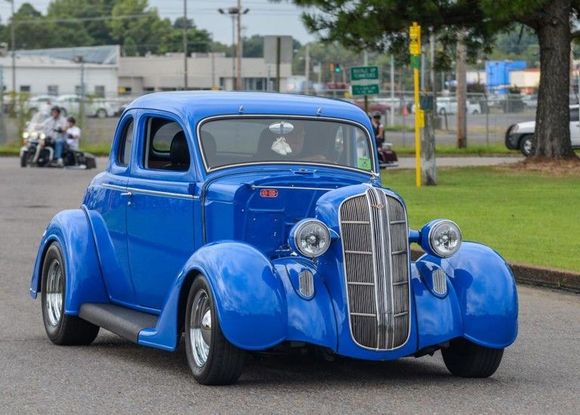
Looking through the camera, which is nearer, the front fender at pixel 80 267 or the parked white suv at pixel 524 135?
the front fender at pixel 80 267

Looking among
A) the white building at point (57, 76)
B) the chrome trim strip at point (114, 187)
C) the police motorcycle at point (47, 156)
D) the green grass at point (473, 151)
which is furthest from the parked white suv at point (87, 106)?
the chrome trim strip at point (114, 187)

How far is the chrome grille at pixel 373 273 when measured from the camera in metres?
8.09

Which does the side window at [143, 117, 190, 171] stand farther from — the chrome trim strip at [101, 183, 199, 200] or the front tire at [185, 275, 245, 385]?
the front tire at [185, 275, 245, 385]

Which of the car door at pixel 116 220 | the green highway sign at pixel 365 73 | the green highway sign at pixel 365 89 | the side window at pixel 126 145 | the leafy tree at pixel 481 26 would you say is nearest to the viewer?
the car door at pixel 116 220

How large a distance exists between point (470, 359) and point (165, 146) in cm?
272

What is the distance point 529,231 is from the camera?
1773 cm

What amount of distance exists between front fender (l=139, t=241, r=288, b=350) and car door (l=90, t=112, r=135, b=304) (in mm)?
1655

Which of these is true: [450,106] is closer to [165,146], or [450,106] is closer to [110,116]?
[110,116]

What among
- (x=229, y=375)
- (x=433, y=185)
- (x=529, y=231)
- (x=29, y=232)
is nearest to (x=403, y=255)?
(x=229, y=375)

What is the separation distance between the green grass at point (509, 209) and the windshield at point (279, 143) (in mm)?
4969

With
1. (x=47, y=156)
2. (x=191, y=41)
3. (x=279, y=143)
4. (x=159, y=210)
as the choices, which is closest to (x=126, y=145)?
(x=159, y=210)

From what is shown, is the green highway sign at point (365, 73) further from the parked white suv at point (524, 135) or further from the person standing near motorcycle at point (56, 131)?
the parked white suv at point (524, 135)

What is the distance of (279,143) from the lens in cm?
945

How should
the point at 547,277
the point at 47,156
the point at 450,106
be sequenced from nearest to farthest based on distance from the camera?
the point at 547,277 → the point at 47,156 → the point at 450,106
